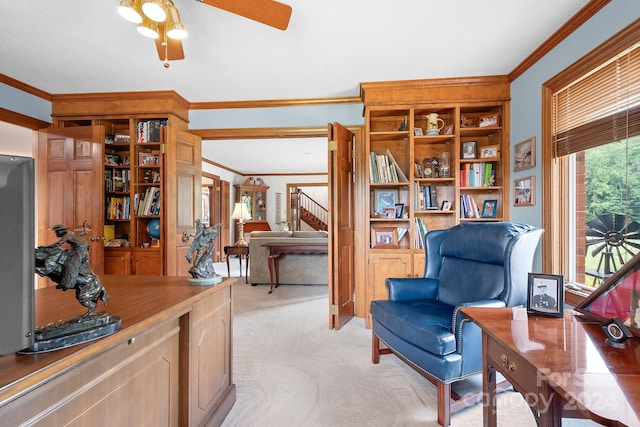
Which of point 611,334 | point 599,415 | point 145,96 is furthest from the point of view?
point 145,96

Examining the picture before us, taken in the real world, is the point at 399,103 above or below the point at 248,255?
above

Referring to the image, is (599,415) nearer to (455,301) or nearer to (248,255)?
(455,301)

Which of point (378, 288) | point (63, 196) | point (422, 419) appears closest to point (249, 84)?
point (63, 196)

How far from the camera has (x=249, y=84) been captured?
3.07 metres

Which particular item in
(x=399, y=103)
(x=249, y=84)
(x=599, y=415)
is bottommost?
(x=599, y=415)

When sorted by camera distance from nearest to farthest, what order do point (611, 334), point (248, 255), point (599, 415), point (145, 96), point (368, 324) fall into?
point (599, 415), point (611, 334), point (368, 324), point (145, 96), point (248, 255)

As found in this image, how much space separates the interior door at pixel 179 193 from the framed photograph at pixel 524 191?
326 centimetres

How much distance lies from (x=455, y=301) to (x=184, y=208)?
2931 millimetres

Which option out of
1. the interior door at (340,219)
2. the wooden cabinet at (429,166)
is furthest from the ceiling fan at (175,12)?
the wooden cabinet at (429,166)

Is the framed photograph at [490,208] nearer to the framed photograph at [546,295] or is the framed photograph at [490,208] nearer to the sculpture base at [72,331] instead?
the framed photograph at [546,295]

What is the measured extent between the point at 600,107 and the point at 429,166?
1.46 metres

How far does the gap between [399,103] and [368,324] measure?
90.3 inches

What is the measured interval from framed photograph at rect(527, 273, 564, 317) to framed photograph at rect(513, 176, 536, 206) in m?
1.52

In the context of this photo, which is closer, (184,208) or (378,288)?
(378,288)
